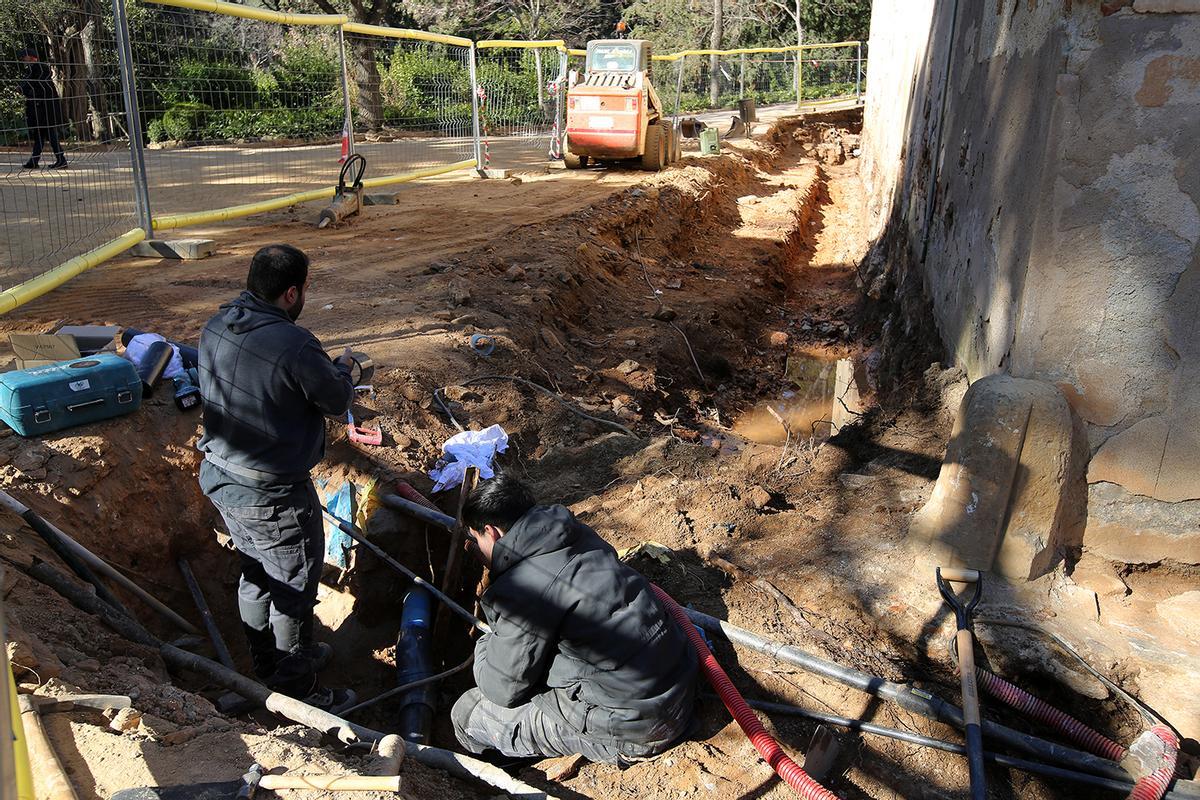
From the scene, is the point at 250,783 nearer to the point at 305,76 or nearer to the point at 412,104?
the point at 305,76

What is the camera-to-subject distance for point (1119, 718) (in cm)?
380

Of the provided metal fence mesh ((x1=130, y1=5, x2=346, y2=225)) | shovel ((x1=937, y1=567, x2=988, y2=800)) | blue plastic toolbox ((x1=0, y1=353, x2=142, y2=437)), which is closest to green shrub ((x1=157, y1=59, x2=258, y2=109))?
metal fence mesh ((x1=130, y1=5, x2=346, y2=225))

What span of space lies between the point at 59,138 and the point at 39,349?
4.02 meters

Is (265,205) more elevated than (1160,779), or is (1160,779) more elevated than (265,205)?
(265,205)

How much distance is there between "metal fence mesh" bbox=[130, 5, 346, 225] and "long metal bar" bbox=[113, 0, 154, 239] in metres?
0.53

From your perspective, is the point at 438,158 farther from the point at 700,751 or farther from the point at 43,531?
the point at 700,751

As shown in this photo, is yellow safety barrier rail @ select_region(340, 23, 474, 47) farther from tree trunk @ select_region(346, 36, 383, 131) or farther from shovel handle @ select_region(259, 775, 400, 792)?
shovel handle @ select_region(259, 775, 400, 792)

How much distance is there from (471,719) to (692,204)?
11.9m

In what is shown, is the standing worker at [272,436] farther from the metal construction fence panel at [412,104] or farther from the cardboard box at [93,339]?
the metal construction fence panel at [412,104]

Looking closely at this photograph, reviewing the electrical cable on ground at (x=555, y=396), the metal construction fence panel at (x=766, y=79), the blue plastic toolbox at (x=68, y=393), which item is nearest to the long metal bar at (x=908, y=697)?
the electrical cable on ground at (x=555, y=396)

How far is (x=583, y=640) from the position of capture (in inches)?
138

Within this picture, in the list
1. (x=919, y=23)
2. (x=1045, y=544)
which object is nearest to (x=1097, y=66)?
(x=1045, y=544)

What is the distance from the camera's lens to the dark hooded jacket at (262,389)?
3.71 meters

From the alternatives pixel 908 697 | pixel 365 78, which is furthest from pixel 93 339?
pixel 365 78
